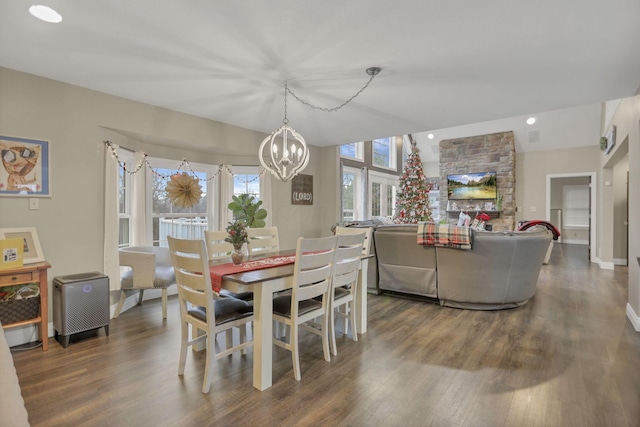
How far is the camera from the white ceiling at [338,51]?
1.98 meters

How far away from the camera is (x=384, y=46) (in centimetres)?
241

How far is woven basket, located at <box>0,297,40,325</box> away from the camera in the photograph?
2.65m

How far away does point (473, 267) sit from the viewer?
3.60m

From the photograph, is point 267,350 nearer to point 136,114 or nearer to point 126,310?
point 126,310

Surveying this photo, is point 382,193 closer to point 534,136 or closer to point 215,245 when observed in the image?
point 534,136

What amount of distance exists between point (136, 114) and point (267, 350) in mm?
2951

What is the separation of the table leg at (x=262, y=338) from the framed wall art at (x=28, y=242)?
2.09 m

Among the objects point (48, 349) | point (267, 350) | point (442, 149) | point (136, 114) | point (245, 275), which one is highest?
point (442, 149)

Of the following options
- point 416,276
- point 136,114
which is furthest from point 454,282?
point 136,114

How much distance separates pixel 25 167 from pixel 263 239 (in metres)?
2.17

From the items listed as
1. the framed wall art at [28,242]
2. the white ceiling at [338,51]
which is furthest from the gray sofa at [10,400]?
the framed wall art at [28,242]

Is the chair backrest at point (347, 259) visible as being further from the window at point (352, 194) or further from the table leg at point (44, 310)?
the window at point (352, 194)

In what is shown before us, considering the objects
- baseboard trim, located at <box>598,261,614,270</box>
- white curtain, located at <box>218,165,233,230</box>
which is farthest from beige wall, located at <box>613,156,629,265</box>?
white curtain, located at <box>218,165,233,230</box>

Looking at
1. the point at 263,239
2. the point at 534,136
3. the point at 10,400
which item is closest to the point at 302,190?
the point at 263,239
